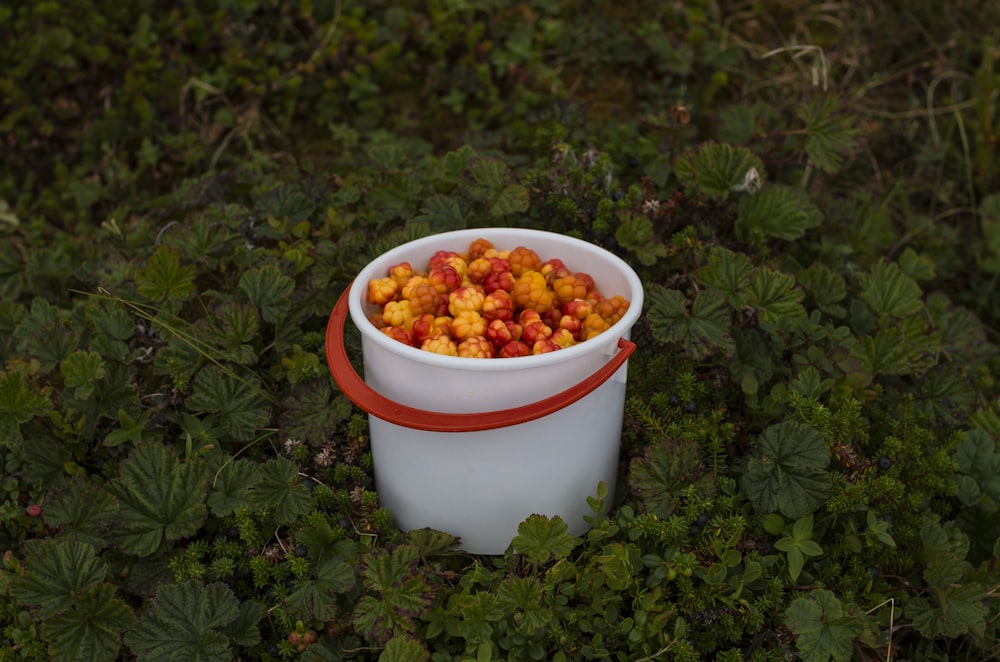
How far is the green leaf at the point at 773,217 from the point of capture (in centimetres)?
314

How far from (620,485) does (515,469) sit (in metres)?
0.55

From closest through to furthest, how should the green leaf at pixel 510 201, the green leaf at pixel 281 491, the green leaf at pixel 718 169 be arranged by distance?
the green leaf at pixel 281 491 < the green leaf at pixel 510 201 < the green leaf at pixel 718 169

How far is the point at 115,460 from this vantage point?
109 inches

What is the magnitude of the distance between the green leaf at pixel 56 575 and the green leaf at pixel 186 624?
6.9 inches

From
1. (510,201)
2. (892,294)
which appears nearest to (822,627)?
(892,294)

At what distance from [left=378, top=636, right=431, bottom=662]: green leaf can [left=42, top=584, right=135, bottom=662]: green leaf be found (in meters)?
0.69

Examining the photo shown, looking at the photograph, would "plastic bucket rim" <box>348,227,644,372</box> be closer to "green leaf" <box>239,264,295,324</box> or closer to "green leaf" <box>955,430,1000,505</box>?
"green leaf" <box>239,264,295,324</box>

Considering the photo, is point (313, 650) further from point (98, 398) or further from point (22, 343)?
point (22, 343)

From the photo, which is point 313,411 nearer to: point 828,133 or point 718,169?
point 718,169

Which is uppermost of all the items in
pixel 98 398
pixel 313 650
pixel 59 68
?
pixel 59 68

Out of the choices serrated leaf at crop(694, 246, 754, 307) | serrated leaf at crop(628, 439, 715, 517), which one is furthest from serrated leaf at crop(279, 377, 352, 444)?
serrated leaf at crop(694, 246, 754, 307)

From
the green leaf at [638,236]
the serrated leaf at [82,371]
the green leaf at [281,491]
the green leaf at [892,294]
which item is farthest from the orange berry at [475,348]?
the green leaf at [892,294]

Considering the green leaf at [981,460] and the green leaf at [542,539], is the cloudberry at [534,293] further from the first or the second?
the green leaf at [981,460]

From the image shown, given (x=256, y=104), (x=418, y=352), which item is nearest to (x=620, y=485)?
(x=418, y=352)
